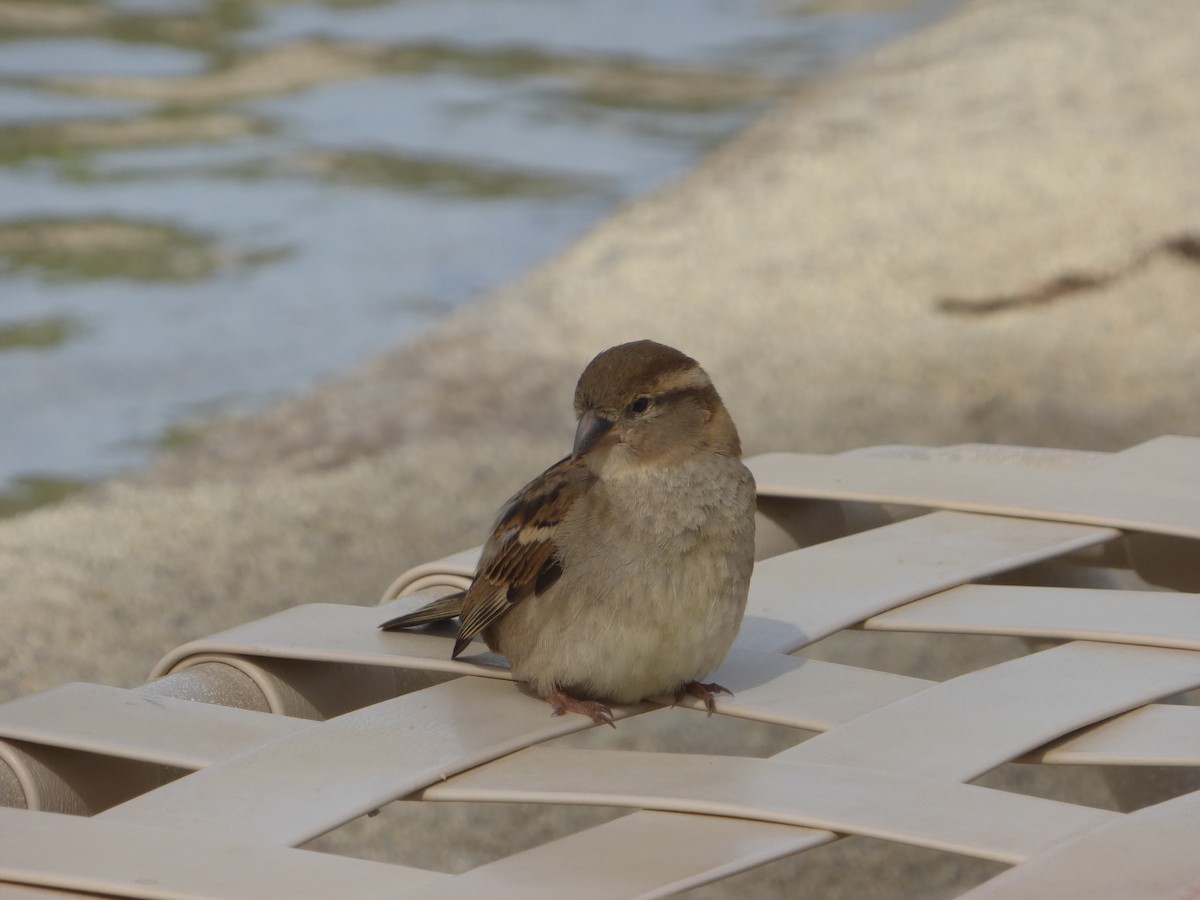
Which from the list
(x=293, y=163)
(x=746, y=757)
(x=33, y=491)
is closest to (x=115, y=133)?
(x=293, y=163)

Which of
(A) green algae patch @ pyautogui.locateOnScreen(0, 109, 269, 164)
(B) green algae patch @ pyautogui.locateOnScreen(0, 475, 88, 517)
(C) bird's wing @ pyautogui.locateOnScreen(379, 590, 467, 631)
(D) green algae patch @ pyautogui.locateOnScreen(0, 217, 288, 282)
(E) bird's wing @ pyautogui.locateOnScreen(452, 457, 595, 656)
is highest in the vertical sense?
(A) green algae patch @ pyautogui.locateOnScreen(0, 109, 269, 164)

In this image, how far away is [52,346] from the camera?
15.5ft

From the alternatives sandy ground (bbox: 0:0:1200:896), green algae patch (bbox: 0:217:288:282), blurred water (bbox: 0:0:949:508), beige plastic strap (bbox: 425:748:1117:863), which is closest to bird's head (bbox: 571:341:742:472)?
beige plastic strap (bbox: 425:748:1117:863)

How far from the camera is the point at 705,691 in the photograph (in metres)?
1.58

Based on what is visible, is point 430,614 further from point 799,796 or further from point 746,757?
point 799,796

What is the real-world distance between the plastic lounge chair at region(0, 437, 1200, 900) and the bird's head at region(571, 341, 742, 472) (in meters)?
0.22

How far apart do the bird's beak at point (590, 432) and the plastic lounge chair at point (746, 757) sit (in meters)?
0.23

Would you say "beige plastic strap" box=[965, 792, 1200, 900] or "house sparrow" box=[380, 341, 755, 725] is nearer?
"beige plastic strap" box=[965, 792, 1200, 900]

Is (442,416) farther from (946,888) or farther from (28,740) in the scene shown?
(28,740)

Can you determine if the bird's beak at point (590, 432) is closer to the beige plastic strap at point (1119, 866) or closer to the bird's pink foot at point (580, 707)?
the bird's pink foot at point (580, 707)

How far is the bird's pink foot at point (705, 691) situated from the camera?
157 cm

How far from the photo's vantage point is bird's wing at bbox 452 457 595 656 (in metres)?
1.62

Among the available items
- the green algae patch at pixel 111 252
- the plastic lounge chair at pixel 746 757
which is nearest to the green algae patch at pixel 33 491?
the green algae patch at pixel 111 252

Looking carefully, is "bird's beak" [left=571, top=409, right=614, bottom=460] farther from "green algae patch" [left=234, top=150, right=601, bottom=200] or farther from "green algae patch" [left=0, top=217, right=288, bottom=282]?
"green algae patch" [left=234, top=150, right=601, bottom=200]
